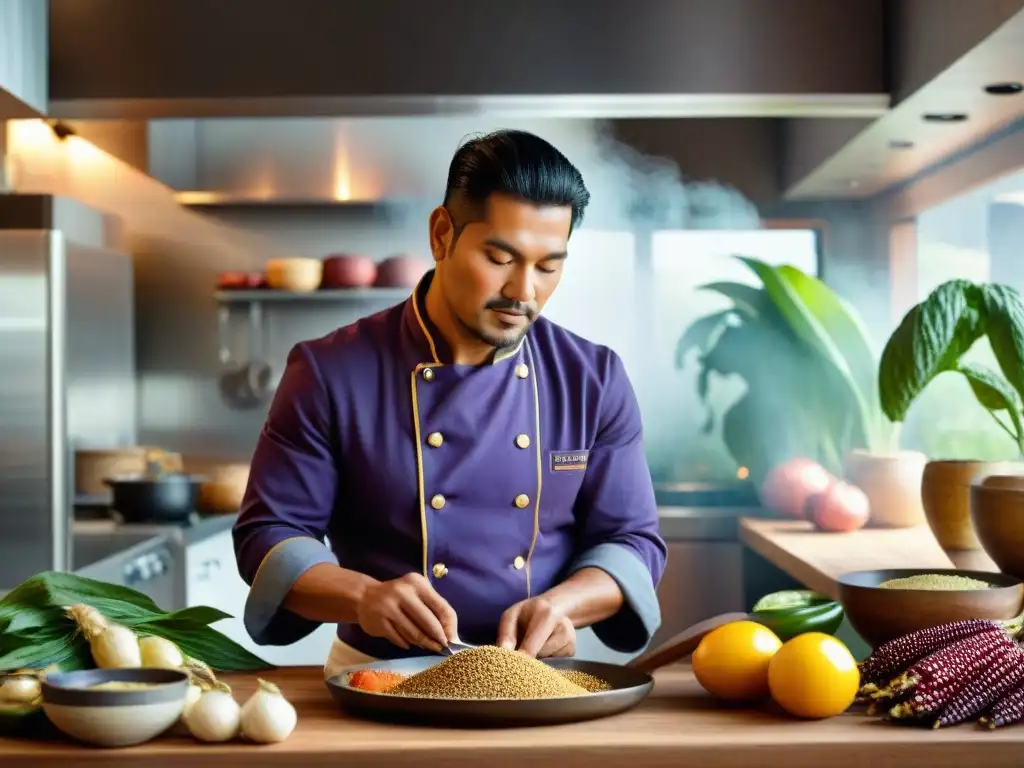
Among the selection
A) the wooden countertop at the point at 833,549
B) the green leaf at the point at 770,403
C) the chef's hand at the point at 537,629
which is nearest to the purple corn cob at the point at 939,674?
the chef's hand at the point at 537,629

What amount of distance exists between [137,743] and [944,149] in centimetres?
300

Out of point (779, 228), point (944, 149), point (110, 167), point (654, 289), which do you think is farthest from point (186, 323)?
point (944, 149)

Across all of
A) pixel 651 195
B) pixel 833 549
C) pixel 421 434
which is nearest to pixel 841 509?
pixel 833 549

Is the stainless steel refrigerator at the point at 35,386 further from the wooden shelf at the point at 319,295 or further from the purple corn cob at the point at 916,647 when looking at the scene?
the purple corn cob at the point at 916,647

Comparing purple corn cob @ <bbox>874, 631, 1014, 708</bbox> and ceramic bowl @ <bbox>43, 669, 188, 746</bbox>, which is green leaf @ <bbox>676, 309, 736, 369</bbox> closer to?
purple corn cob @ <bbox>874, 631, 1014, 708</bbox>

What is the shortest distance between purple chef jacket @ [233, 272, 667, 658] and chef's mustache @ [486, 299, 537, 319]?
21 centimetres

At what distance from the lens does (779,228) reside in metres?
4.27

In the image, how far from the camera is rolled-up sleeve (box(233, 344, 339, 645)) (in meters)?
1.72

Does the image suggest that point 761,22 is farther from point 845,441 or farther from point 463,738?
point 463,738

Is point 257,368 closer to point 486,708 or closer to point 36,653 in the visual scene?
point 36,653

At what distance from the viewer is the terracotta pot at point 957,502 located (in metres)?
2.65

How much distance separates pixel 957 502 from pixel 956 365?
262mm

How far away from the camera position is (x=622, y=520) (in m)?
1.93

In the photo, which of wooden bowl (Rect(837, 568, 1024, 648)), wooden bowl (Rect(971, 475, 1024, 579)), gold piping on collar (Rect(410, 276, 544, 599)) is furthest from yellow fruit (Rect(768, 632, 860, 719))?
Answer: wooden bowl (Rect(971, 475, 1024, 579))
